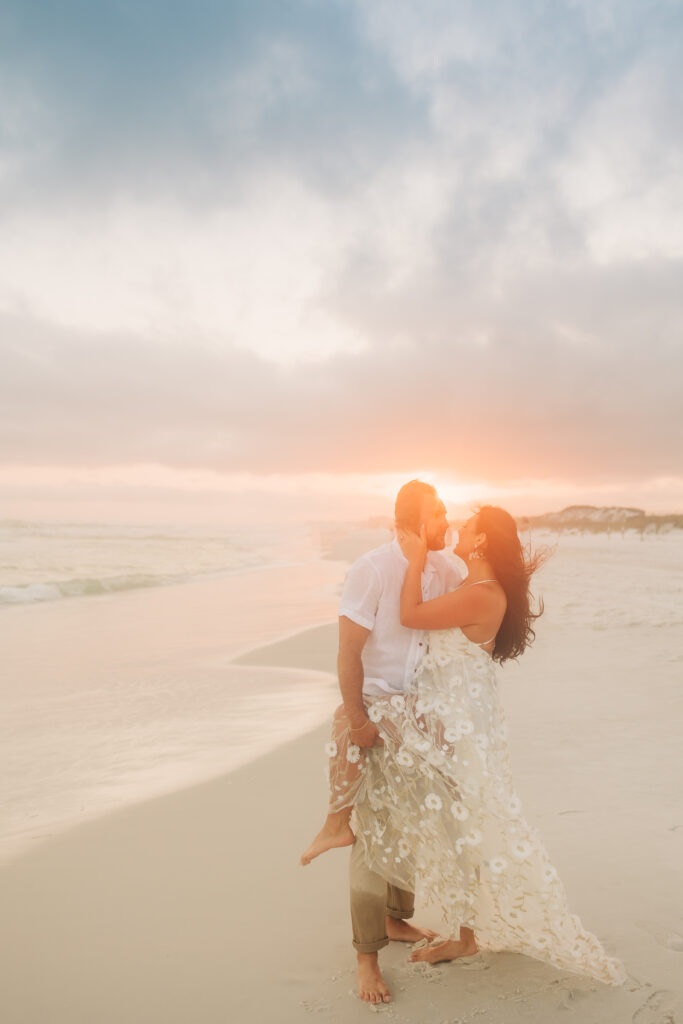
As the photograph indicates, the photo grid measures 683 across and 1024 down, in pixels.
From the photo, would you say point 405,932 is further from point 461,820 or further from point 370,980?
point 461,820

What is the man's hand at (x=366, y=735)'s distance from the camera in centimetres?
315

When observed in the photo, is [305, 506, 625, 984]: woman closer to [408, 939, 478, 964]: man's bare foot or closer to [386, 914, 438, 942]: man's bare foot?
[408, 939, 478, 964]: man's bare foot

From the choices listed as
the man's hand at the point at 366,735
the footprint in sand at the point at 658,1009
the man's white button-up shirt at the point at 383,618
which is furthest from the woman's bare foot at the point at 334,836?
the footprint in sand at the point at 658,1009

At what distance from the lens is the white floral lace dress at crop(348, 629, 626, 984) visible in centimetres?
Result: 304

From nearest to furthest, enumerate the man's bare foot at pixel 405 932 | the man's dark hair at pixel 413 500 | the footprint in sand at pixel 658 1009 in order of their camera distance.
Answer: the footprint in sand at pixel 658 1009 < the man's dark hair at pixel 413 500 < the man's bare foot at pixel 405 932

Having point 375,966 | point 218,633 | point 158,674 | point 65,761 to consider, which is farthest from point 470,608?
point 218,633

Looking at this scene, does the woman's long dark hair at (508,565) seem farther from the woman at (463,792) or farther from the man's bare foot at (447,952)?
the man's bare foot at (447,952)

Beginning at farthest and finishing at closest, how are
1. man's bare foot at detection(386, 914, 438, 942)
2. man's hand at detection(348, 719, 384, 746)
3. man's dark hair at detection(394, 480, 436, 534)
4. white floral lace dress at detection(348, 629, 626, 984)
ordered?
1. man's bare foot at detection(386, 914, 438, 942)
2. man's dark hair at detection(394, 480, 436, 534)
3. man's hand at detection(348, 719, 384, 746)
4. white floral lace dress at detection(348, 629, 626, 984)

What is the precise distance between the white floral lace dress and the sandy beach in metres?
0.25

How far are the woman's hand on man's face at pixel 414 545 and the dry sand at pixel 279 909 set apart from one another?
1.91m

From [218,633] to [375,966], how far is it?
34.3ft

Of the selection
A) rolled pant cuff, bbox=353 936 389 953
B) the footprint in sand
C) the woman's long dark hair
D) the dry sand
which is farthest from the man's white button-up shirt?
the footprint in sand

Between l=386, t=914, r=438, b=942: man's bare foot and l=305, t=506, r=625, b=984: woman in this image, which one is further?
l=386, t=914, r=438, b=942: man's bare foot

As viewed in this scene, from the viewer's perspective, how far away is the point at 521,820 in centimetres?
312
